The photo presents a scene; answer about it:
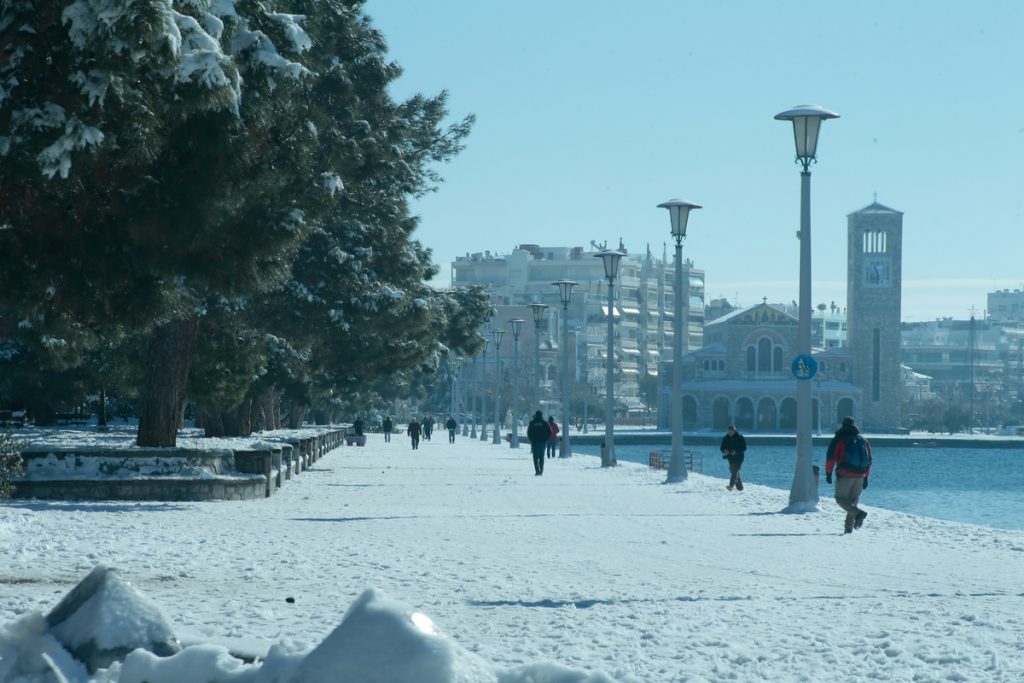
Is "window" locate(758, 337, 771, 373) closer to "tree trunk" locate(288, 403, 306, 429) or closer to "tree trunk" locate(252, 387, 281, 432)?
"tree trunk" locate(288, 403, 306, 429)

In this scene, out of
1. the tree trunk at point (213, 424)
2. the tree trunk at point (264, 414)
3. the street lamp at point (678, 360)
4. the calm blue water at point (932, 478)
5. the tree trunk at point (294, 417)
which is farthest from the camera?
the tree trunk at point (294, 417)

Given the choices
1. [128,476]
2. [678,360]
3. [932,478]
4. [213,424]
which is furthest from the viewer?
[932,478]

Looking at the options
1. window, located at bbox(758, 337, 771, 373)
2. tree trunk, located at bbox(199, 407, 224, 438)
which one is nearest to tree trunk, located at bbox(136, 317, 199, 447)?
tree trunk, located at bbox(199, 407, 224, 438)

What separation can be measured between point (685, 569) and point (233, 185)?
5.36 meters

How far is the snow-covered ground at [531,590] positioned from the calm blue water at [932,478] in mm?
10036

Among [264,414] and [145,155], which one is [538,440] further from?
[145,155]

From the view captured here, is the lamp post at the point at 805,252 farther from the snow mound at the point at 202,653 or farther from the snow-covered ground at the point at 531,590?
the snow mound at the point at 202,653

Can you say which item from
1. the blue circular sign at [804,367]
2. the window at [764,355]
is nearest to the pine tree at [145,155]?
the blue circular sign at [804,367]

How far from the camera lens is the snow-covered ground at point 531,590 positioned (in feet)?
18.6

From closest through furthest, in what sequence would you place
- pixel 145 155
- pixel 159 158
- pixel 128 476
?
pixel 145 155, pixel 159 158, pixel 128 476

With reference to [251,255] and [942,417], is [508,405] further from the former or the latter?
[251,255]

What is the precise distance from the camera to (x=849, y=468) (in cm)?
1933

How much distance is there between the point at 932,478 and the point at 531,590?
6520 cm

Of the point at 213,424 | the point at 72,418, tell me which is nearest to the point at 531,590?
the point at 213,424
